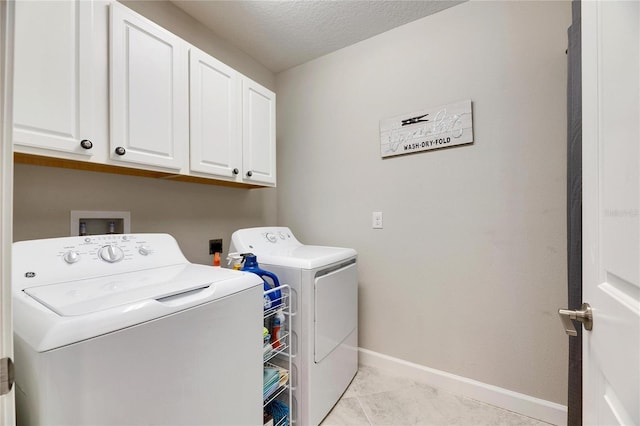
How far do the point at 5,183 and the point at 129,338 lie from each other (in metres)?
0.46

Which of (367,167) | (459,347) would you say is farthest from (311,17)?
(459,347)

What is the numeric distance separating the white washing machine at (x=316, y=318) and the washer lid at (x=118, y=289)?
0.44m

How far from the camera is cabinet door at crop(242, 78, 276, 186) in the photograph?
183 centimetres

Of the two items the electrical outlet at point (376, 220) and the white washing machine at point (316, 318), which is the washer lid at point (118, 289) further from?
the electrical outlet at point (376, 220)

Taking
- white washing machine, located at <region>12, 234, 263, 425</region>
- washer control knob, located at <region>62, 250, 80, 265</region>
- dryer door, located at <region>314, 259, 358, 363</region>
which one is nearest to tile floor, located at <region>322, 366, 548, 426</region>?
dryer door, located at <region>314, 259, 358, 363</region>

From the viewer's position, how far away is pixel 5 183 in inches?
16.1

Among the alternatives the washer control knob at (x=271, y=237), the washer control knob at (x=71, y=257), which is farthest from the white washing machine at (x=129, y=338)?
the washer control knob at (x=271, y=237)

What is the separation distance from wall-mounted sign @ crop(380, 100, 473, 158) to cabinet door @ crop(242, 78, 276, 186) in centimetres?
85

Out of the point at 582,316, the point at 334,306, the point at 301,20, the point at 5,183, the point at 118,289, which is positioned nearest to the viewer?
the point at 5,183

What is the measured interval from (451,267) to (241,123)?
67.3 inches

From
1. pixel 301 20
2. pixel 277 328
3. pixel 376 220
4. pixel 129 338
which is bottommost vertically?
pixel 277 328

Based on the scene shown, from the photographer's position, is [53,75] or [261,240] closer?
[53,75]

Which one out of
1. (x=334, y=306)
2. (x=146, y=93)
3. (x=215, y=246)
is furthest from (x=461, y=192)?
(x=146, y=93)

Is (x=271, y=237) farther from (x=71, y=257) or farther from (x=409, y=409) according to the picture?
(x=409, y=409)
